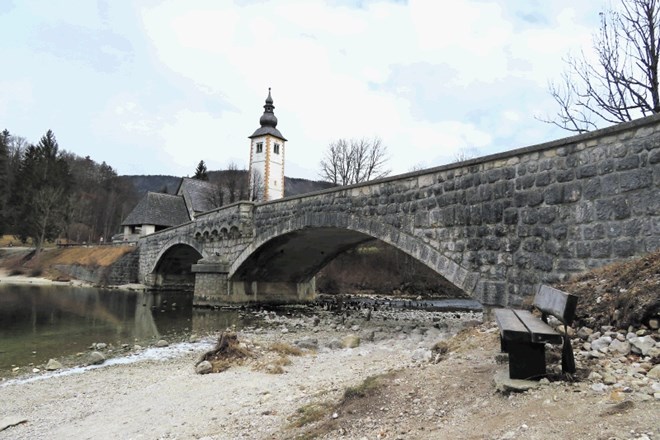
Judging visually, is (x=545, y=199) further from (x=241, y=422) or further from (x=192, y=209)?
(x=192, y=209)

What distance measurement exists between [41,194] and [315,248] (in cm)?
3434

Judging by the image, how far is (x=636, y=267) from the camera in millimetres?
4344

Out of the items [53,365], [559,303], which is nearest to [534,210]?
[559,303]

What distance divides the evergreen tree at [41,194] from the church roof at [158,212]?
5.96m

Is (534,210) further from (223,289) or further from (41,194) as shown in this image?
(41,194)

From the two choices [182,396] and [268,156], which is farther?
[268,156]

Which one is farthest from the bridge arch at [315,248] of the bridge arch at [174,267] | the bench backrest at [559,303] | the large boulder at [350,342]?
the bridge arch at [174,267]

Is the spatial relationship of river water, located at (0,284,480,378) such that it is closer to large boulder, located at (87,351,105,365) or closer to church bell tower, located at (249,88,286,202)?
large boulder, located at (87,351,105,365)

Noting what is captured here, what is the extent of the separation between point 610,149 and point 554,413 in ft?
15.0

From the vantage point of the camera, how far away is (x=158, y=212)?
142ft

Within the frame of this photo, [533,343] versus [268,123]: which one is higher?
[268,123]

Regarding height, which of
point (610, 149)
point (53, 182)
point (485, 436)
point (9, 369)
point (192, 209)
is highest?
point (53, 182)

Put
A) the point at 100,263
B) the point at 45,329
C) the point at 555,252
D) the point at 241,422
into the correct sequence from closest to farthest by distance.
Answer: the point at 241,422 → the point at 555,252 → the point at 45,329 → the point at 100,263

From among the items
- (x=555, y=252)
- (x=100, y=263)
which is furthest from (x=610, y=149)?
(x=100, y=263)
